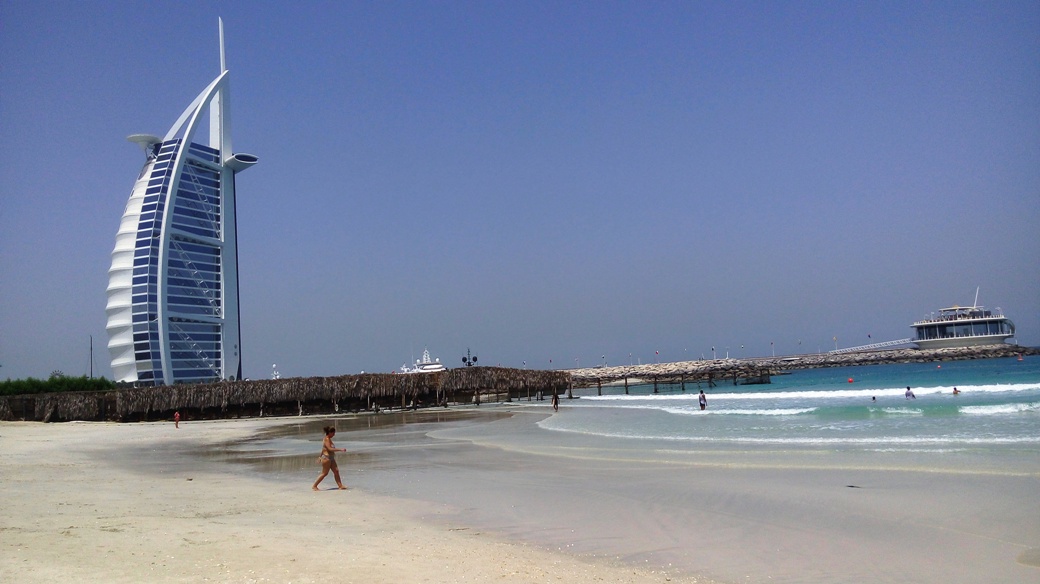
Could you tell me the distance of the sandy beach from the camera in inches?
257

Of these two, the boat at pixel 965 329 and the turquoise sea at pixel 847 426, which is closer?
the turquoise sea at pixel 847 426

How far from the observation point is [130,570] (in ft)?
19.9

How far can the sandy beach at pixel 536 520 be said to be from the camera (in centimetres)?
652

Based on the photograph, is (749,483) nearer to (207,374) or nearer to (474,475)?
(474,475)

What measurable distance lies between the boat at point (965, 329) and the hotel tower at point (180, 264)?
9286 cm

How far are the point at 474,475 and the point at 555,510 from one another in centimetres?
410

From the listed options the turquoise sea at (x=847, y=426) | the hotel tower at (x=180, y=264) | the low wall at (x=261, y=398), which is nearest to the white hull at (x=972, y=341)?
the turquoise sea at (x=847, y=426)

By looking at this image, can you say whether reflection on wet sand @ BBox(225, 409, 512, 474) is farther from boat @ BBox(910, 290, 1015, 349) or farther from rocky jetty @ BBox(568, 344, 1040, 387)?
boat @ BBox(910, 290, 1015, 349)

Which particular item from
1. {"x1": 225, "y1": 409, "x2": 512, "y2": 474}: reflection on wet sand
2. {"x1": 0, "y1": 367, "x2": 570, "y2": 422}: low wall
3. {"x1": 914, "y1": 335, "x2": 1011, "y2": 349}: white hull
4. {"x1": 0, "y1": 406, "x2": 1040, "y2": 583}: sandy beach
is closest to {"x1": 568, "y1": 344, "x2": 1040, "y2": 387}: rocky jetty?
{"x1": 914, "y1": 335, "x2": 1011, "y2": 349}: white hull

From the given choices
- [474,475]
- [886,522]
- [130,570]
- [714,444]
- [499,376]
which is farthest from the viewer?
[499,376]

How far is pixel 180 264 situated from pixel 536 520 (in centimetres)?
5368

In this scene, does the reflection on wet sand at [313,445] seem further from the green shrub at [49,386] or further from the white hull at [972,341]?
the white hull at [972,341]

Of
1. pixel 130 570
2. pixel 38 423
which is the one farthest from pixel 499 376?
pixel 130 570

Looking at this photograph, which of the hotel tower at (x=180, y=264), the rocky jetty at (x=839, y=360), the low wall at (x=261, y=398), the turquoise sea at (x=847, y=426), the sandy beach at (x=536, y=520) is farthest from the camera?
the rocky jetty at (x=839, y=360)
